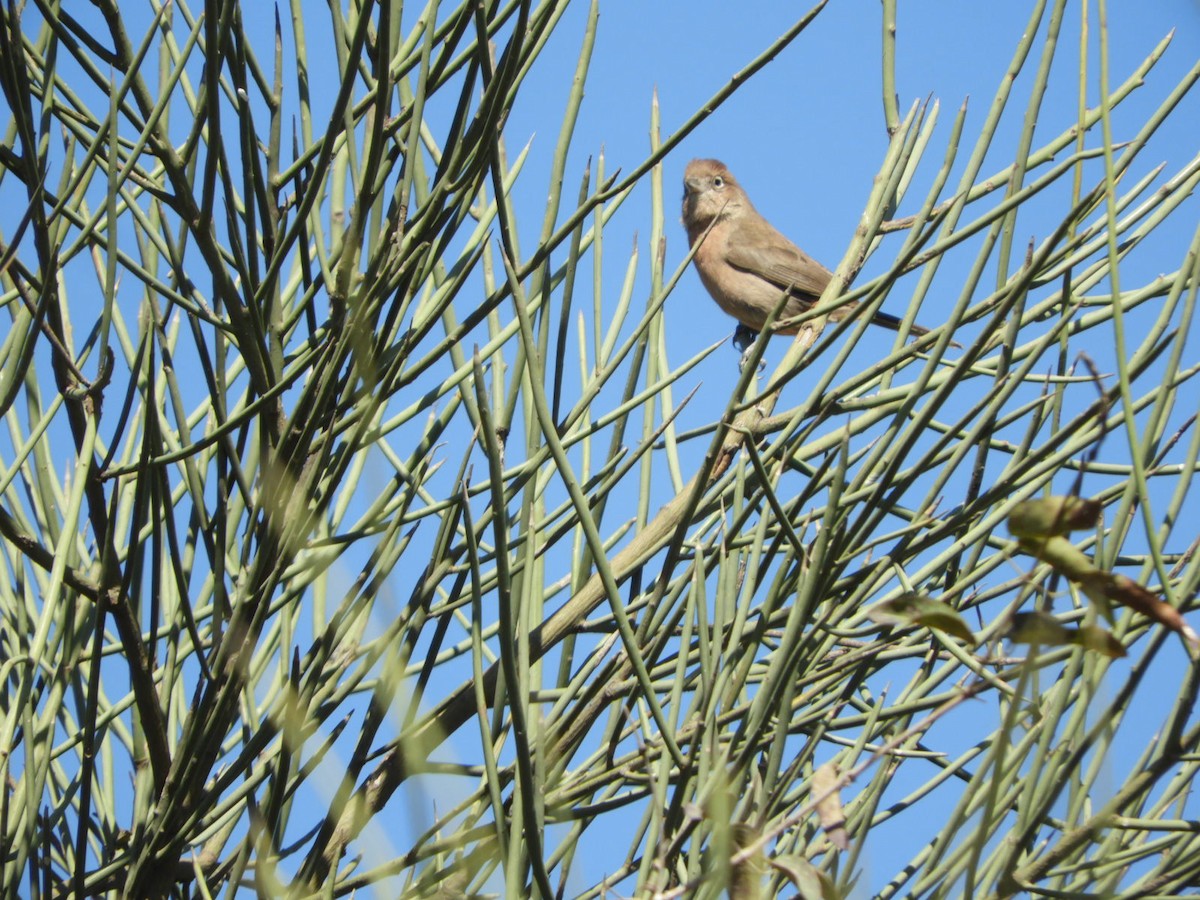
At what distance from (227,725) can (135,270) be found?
54 centimetres

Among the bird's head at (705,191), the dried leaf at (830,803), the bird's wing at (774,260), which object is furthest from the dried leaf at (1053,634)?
the bird's head at (705,191)

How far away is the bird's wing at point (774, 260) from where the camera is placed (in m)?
7.50

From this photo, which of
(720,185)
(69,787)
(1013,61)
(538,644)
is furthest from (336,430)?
(720,185)

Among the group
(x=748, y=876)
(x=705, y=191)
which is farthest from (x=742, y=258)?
(x=748, y=876)

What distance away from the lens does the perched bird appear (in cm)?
724

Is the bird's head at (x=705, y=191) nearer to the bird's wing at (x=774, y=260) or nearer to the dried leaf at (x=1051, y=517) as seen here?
the bird's wing at (x=774, y=260)

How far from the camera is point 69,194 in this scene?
137 centimetres

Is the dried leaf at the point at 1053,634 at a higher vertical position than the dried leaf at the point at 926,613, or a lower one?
lower

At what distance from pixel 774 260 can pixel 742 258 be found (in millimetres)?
234

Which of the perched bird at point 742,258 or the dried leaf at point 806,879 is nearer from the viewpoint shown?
the dried leaf at point 806,879

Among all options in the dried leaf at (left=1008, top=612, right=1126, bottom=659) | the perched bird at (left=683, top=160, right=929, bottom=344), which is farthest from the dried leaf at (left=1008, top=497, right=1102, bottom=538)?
the perched bird at (left=683, top=160, right=929, bottom=344)

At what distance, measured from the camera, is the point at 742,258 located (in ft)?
24.7

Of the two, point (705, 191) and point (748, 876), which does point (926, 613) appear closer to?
point (748, 876)

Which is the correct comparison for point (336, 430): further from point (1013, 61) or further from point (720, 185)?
point (720, 185)
